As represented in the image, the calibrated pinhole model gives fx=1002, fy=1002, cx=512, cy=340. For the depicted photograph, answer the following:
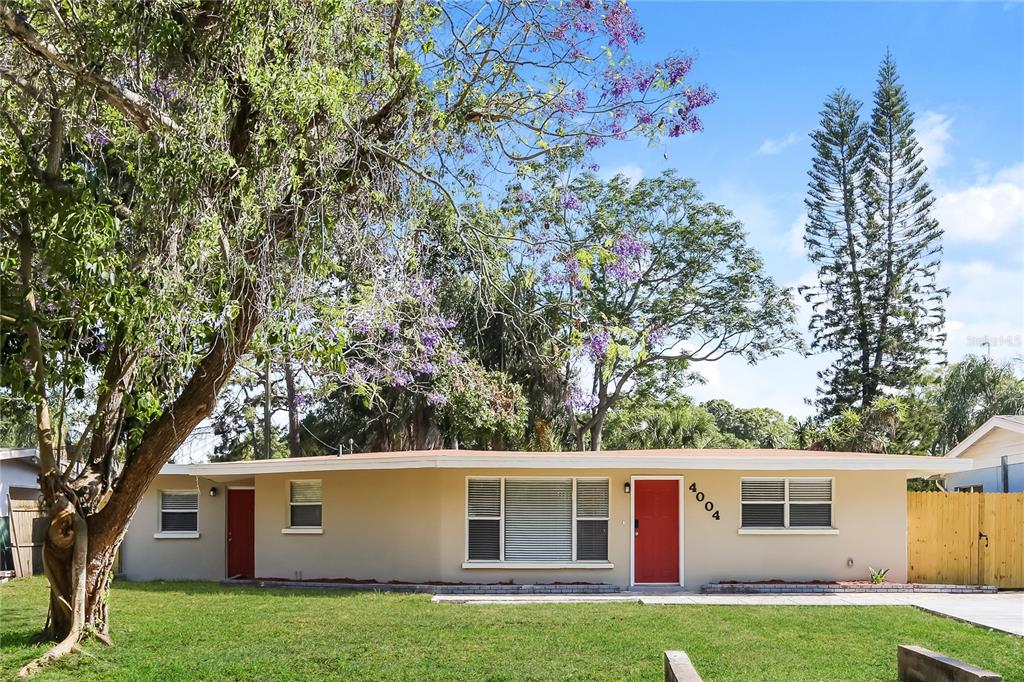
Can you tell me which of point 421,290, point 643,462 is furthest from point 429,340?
point 643,462

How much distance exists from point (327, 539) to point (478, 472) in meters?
3.24

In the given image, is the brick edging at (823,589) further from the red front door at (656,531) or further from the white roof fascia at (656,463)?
the white roof fascia at (656,463)

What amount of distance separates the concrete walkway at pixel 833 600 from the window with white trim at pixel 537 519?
1.25 meters

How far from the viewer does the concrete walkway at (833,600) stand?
1403cm

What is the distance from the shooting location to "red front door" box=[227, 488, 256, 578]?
808 inches

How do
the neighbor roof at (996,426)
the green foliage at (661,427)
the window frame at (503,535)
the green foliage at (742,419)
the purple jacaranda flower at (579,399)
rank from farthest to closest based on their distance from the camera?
the green foliage at (742,419) → the green foliage at (661,427) → the neighbor roof at (996,426) → the window frame at (503,535) → the purple jacaranda flower at (579,399)

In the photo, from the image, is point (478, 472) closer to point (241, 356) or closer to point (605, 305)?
point (241, 356)

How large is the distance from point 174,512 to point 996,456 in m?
18.5

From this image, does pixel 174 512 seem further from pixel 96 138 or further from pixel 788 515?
pixel 788 515

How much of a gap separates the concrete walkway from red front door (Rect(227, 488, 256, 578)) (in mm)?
6238

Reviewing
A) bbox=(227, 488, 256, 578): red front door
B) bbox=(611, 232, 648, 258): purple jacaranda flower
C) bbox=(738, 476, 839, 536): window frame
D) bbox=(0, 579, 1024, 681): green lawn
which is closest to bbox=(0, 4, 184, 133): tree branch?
bbox=(611, 232, 648, 258): purple jacaranda flower

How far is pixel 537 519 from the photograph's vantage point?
17719mm

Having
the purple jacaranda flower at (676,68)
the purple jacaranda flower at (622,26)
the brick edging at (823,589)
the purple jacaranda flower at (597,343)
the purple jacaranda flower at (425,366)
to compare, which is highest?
the purple jacaranda flower at (622,26)

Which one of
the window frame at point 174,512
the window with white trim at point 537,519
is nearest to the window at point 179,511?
the window frame at point 174,512
